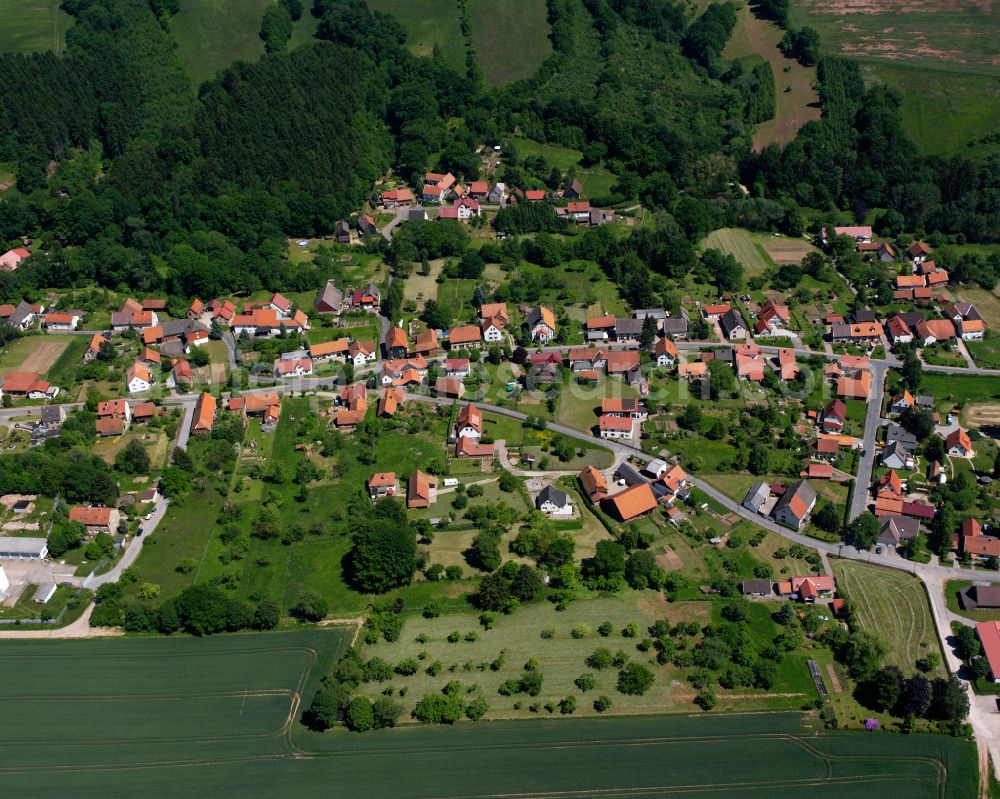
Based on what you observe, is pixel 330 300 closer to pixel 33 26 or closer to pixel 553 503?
pixel 553 503

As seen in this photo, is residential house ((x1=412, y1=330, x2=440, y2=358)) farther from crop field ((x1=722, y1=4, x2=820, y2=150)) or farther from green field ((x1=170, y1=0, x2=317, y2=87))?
green field ((x1=170, y1=0, x2=317, y2=87))

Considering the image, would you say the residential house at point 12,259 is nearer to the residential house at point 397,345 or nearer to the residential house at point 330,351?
the residential house at point 330,351

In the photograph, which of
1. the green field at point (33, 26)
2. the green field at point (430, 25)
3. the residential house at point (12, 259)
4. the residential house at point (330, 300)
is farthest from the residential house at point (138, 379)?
the green field at point (33, 26)

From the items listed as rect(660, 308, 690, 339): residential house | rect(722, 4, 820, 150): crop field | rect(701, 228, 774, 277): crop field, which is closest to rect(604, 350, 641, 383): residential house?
rect(660, 308, 690, 339): residential house

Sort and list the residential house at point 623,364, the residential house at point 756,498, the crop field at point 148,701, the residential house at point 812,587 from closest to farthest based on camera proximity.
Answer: the crop field at point 148,701
the residential house at point 812,587
the residential house at point 756,498
the residential house at point 623,364

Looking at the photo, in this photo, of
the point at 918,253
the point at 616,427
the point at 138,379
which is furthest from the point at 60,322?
the point at 918,253
